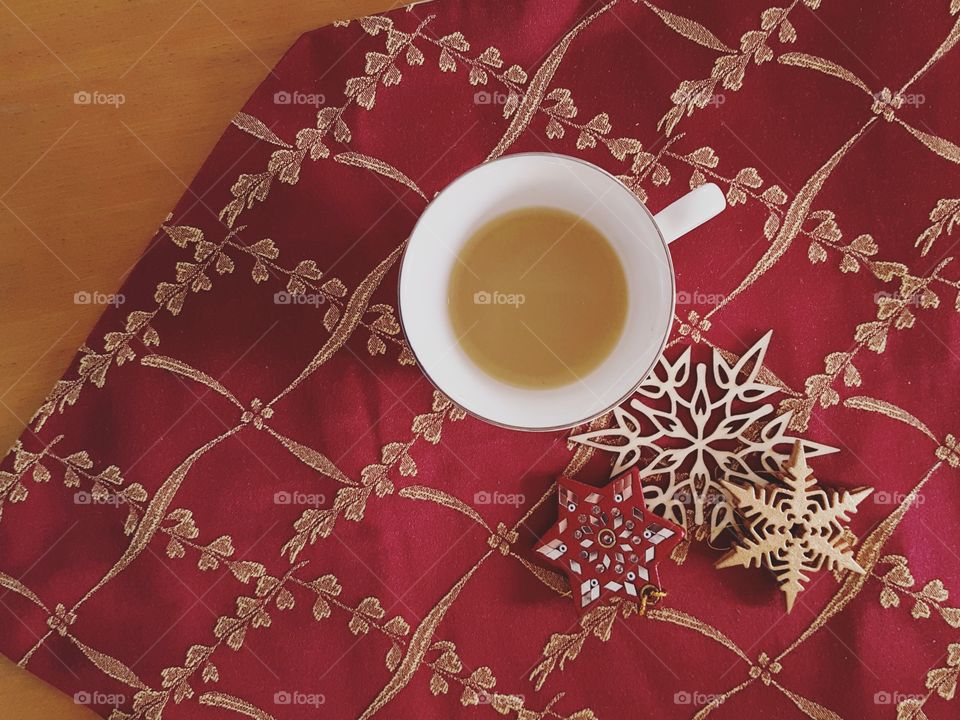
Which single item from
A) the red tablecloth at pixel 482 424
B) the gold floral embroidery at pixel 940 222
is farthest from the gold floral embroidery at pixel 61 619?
the gold floral embroidery at pixel 940 222

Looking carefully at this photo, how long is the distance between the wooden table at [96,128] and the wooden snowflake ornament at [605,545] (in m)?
0.48

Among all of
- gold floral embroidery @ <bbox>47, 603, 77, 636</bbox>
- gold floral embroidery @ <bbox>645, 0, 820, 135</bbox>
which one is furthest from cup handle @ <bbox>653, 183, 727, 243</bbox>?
gold floral embroidery @ <bbox>47, 603, 77, 636</bbox>

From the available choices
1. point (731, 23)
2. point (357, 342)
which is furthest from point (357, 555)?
point (731, 23)

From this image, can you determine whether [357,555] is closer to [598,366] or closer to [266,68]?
[598,366]

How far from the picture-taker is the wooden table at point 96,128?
0.71m

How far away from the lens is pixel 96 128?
706 mm

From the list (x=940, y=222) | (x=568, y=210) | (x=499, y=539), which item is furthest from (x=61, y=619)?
(x=940, y=222)

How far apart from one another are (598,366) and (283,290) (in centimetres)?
30

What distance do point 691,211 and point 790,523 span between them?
0.96ft

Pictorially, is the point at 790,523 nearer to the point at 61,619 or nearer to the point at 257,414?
the point at 257,414

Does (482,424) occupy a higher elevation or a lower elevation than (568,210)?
lower

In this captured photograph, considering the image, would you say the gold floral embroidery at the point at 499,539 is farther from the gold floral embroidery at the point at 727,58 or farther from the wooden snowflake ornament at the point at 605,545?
the gold floral embroidery at the point at 727,58

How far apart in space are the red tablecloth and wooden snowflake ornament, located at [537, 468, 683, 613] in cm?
3

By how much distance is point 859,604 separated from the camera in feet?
2.23
